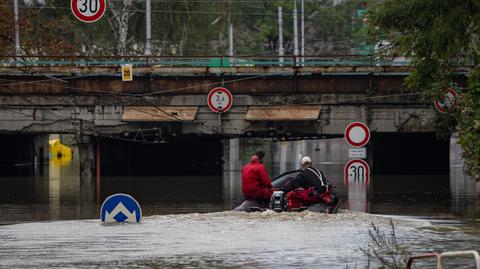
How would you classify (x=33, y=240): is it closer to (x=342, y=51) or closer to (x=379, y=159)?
(x=379, y=159)

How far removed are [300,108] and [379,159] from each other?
53.4 ft

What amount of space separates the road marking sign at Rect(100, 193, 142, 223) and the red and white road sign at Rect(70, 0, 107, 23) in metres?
14.2

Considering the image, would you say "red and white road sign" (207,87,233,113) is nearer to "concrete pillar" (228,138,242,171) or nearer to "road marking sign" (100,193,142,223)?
"road marking sign" (100,193,142,223)

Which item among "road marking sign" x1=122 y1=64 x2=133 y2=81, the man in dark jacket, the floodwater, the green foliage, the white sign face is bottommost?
the floodwater

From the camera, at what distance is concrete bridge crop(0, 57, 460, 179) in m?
53.4

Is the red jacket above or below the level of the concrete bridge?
below

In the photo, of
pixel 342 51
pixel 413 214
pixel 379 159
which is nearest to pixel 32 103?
pixel 379 159

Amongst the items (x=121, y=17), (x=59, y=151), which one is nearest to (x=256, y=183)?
(x=121, y=17)

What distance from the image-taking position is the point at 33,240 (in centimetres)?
2309

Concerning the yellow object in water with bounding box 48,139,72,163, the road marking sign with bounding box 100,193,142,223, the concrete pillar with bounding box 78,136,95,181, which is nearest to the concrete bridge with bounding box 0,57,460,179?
the concrete pillar with bounding box 78,136,95,181

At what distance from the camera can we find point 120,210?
26.2m

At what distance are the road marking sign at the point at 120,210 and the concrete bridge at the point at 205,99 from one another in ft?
89.2

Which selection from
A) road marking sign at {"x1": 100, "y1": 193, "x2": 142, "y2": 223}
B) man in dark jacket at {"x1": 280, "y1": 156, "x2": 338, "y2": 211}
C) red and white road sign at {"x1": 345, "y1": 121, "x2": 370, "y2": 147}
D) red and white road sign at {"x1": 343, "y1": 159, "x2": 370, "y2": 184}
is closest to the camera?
road marking sign at {"x1": 100, "y1": 193, "x2": 142, "y2": 223}

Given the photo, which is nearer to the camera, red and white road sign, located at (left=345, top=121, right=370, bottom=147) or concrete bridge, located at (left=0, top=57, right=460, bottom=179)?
red and white road sign, located at (left=345, top=121, right=370, bottom=147)
